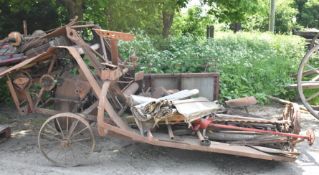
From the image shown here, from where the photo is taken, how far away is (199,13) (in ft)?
51.5

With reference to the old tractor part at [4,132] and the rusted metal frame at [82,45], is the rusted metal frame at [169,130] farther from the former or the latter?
the old tractor part at [4,132]

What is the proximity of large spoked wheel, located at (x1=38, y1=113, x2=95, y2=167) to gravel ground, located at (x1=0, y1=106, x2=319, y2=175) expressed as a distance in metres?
0.13

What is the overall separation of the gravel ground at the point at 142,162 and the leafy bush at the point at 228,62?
2146 millimetres

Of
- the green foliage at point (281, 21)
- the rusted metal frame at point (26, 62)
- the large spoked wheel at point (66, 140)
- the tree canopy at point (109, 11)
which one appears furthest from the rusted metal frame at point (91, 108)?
the green foliage at point (281, 21)

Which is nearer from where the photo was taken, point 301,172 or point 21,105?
point 301,172

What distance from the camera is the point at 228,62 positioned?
9070 millimetres

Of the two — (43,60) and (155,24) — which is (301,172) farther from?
(155,24)

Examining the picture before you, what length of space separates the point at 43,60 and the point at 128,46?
3.33 m

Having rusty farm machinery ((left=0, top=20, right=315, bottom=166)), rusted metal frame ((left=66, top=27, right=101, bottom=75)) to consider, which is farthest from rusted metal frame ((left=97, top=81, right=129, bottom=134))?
rusted metal frame ((left=66, top=27, right=101, bottom=75))

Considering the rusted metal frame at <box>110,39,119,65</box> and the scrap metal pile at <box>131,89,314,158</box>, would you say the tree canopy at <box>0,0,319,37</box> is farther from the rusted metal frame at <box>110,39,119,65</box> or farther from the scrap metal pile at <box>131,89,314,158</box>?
the scrap metal pile at <box>131,89,314,158</box>

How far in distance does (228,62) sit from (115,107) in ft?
11.1

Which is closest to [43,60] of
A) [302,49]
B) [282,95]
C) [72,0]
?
[72,0]

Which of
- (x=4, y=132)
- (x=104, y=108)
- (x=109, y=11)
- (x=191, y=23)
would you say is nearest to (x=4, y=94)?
(x=4, y=132)

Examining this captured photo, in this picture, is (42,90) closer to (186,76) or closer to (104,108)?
(104,108)
